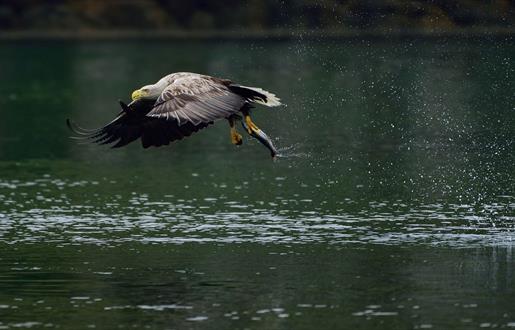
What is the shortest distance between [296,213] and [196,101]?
6173 mm

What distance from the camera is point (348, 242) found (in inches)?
933

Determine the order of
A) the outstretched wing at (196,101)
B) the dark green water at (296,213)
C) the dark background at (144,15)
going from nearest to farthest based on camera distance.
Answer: the dark green water at (296,213) < the outstretched wing at (196,101) < the dark background at (144,15)

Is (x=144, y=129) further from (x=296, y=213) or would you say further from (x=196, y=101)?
(x=296, y=213)

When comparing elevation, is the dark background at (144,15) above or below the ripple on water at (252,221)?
above

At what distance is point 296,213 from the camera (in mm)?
26656

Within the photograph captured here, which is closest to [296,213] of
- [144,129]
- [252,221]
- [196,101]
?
[252,221]

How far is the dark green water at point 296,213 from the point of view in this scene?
1939cm

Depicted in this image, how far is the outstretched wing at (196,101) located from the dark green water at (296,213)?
1883mm

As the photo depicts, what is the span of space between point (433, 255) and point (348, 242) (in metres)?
1.59

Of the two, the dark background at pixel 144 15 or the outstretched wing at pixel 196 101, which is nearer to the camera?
the outstretched wing at pixel 196 101

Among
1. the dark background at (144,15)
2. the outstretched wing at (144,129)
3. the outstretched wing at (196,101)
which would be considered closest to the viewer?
the outstretched wing at (196,101)

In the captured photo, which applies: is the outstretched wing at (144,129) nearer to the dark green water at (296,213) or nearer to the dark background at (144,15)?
the dark green water at (296,213)

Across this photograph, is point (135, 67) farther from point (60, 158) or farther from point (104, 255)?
point (104, 255)

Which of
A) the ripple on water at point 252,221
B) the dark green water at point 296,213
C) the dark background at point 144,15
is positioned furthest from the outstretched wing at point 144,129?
the dark background at point 144,15
